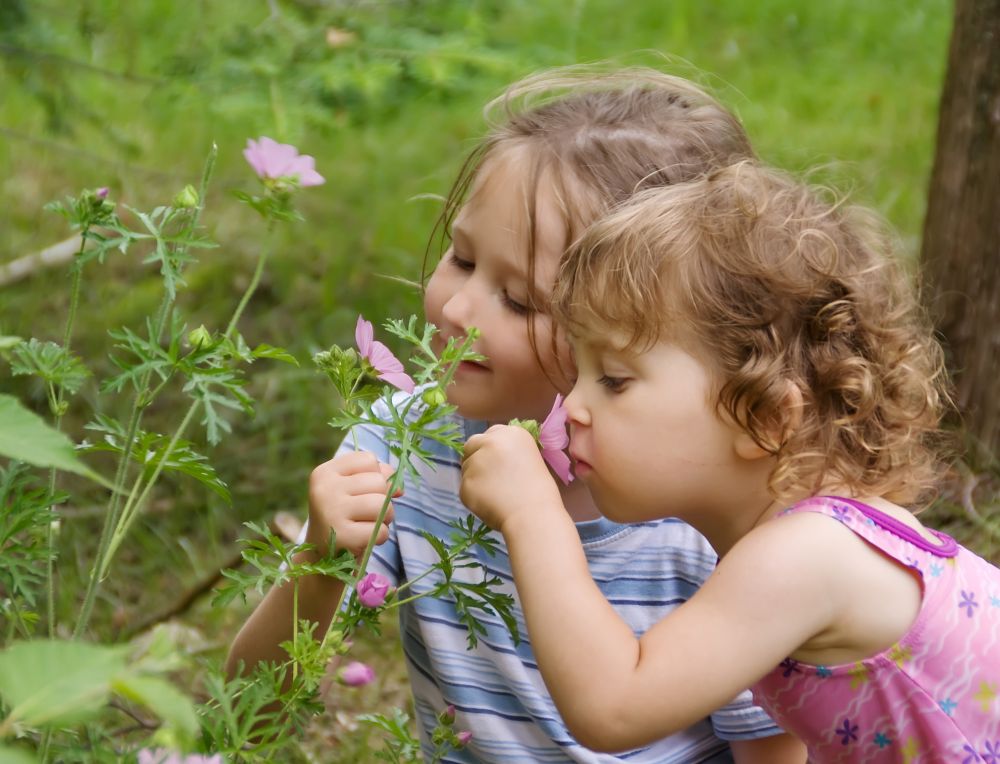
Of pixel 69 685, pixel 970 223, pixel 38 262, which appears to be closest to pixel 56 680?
pixel 69 685

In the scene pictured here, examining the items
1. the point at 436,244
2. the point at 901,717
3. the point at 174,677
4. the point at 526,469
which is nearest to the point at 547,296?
the point at 526,469

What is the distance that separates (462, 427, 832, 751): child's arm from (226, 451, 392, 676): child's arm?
0.57 feet

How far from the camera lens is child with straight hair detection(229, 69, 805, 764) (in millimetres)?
1626

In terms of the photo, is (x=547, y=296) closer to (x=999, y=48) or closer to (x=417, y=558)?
(x=417, y=558)

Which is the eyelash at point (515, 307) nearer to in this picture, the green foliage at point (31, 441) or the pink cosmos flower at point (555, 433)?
the pink cosmos flower at point (555, 433)

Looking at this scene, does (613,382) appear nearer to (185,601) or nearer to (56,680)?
(56,680)

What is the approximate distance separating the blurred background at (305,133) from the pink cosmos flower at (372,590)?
412mm

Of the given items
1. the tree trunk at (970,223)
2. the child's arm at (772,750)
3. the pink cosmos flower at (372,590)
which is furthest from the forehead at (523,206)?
the tree trunk at (970,223)

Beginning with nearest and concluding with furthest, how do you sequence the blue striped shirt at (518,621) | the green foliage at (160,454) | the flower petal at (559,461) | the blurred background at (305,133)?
the green foliage at (160,454)
the flower petal at (559,461)
the blue striped shirt at (518,621)
the blurred background at (305,133)

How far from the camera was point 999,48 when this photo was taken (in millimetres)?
2625

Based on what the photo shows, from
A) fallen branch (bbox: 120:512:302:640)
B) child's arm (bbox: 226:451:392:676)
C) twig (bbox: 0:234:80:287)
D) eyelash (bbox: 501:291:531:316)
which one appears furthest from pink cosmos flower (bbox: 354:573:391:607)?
twig (bbox: 0:234:80:287)

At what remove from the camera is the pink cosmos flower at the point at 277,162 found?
4.12 ft

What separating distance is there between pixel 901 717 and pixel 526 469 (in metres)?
0.50

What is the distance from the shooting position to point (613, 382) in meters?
1.45
